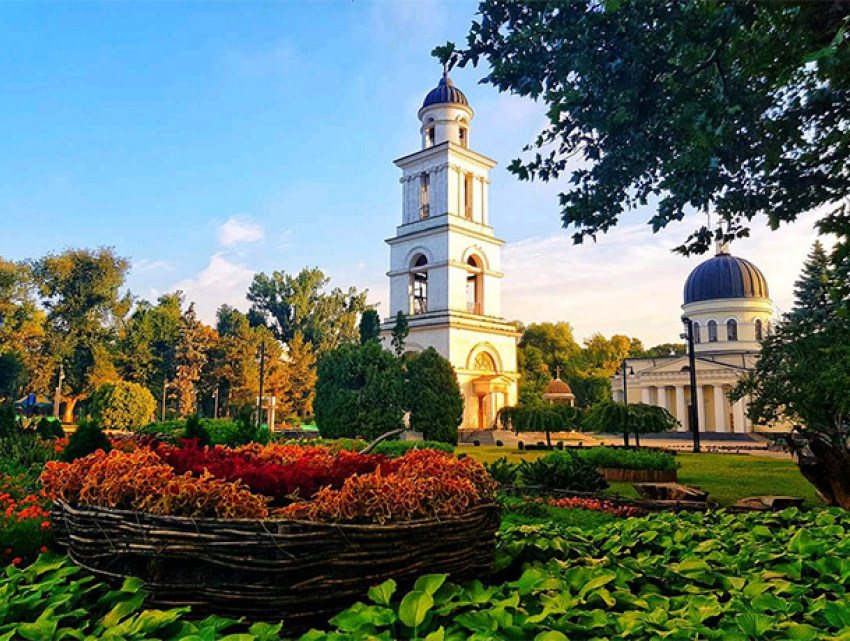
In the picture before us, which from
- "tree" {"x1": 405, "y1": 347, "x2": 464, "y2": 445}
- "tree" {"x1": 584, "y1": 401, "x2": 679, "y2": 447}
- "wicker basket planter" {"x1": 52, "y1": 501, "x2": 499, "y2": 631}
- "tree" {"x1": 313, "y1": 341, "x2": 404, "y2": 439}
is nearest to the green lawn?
"tree" {"x1": 584, "y1": 401, "x2": 679, "y2": 447}

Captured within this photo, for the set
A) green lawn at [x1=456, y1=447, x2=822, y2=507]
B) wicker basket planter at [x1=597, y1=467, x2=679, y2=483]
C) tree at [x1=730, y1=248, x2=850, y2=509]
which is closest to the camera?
tree at [x1=730, y1=248, x2=850, y2=509]

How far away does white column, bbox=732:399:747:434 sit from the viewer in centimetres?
4525

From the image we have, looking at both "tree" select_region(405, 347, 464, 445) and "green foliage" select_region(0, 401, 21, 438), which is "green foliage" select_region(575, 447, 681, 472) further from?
"green foliage" select_region(0, 401, 21, 438)

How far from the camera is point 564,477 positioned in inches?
420

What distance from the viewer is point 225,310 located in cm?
6519

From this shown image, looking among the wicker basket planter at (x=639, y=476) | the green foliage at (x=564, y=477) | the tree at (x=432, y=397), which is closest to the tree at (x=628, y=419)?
the wicker basket planter at (x=639, y=476)

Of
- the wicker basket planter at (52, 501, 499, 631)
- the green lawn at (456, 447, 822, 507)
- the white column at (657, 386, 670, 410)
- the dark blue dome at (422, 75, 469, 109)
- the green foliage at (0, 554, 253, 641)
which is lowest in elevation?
the green lawn at (456, 447, 822, 507)

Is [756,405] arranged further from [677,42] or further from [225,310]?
[225,310]

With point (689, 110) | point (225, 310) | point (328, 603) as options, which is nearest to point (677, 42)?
point (689, 110)

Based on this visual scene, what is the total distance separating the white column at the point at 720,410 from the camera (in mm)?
45812

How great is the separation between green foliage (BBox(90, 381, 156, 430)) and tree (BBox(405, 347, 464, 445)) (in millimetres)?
15628

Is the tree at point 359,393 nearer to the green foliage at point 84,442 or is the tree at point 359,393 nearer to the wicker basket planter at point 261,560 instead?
the green foliage at point 84,442

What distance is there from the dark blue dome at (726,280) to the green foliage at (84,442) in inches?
2013

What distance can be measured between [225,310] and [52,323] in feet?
67.0
